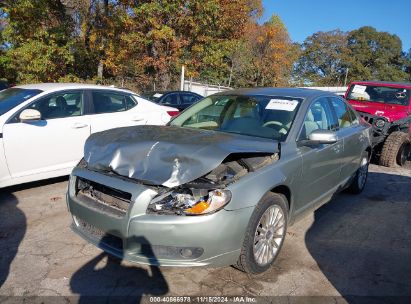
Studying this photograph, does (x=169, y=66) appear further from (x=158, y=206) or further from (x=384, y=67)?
(x=384, y=67)

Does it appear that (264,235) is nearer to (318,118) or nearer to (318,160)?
(318,160)

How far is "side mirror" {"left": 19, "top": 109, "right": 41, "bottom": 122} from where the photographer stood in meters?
4.93

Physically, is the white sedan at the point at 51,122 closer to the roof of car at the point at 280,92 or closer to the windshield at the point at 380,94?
the roof of car at the point at 280,92

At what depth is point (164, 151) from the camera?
319 centimetres

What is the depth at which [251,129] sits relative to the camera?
4.04 m

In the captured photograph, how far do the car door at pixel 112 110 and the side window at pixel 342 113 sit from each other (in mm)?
3140

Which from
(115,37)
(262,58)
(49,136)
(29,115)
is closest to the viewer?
(29,115)

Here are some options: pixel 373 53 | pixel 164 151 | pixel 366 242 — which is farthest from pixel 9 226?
pixel 373 53

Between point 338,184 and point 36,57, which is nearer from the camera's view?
point 338,184

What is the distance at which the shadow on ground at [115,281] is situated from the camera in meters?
2.99

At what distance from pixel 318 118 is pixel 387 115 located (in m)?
4.37

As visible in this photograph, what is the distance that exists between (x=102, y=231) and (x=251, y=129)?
1.84m

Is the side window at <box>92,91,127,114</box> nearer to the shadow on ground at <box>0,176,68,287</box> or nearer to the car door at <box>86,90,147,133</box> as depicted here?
the car door at <box>86,90,147,133</box>

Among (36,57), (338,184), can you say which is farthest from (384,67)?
(338,184)
